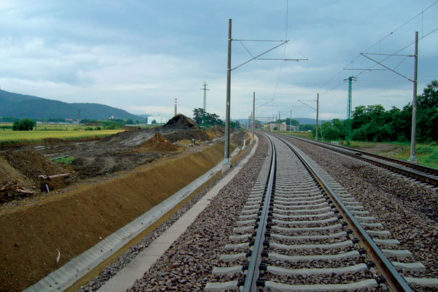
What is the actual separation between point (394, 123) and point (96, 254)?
61.3 metres

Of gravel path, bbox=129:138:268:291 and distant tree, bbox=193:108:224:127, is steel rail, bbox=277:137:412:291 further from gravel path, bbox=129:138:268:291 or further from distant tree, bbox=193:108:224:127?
distant tree, bbox=193:108:224:127

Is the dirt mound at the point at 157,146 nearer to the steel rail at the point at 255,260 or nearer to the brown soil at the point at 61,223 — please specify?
the brown soil at the point at 61,223

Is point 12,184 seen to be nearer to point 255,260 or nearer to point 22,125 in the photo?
point 255,260

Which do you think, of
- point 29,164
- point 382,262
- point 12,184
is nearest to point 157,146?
point 29,164

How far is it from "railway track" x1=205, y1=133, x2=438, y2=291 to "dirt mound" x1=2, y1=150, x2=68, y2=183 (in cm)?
1040

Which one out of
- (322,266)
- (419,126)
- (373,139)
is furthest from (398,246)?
(373,139)

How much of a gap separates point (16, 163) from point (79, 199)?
427 centimetres

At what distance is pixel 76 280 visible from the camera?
902 centimetres

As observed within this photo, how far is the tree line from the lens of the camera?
4953 centimetres

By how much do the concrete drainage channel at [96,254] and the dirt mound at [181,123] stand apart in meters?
46.1

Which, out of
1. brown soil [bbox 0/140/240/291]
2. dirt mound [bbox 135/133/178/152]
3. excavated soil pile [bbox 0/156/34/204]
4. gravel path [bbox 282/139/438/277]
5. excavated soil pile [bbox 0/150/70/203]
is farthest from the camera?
dirt mound [bbox 135/133/178/152]

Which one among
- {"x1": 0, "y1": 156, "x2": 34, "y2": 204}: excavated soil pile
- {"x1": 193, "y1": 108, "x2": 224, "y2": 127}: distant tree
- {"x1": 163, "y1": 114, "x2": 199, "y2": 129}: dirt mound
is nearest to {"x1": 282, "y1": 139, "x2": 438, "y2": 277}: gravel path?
→ {"x1": 0, "y1": 156, "x2": 34, "y2": 204}: excavated soil pile

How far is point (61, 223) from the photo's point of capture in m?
10.9

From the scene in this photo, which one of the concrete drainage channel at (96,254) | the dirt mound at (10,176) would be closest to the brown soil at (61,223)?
the concrete drainage channel at (96,254)
